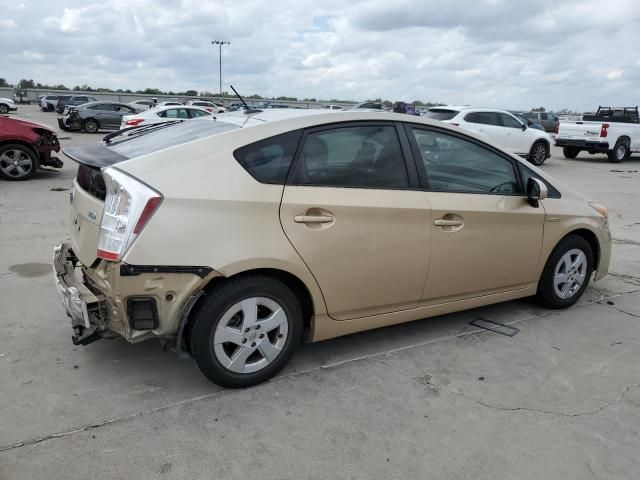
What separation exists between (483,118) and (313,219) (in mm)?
13737

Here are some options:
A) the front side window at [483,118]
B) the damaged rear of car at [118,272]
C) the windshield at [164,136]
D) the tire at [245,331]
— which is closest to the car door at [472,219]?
the tire at [245,331]

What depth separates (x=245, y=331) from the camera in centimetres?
307

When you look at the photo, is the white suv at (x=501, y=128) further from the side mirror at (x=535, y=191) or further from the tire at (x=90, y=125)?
the tire at (x=90, y=125)

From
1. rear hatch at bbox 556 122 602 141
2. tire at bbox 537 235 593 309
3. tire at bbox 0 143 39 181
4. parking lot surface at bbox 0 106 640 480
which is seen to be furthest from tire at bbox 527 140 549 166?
tire at bbox 0 143 39 181

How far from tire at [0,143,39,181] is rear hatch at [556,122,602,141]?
52.3ft

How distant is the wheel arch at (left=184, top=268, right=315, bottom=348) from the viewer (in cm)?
296

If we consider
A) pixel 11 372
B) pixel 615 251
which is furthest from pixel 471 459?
pixel 615 251

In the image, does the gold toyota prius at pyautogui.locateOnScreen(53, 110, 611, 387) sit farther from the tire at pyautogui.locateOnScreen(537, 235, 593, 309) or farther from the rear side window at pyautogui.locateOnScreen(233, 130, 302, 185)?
the tire at pyautogui.locateOnScreen(537, 235, 593, 309)

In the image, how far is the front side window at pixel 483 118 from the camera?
15272 mm

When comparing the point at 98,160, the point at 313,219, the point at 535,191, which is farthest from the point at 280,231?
the point at 535,191

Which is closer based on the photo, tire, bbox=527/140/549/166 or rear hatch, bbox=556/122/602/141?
tire, bbox=527/140/549/166

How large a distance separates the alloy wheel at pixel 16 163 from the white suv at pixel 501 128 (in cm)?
999

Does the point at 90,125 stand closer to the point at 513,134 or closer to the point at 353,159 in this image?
the point at 513,134

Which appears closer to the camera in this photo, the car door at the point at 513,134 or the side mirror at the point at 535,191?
the side mirror at the point at 535,191
